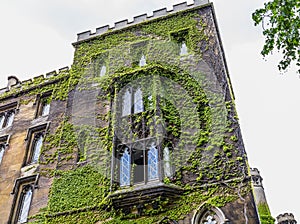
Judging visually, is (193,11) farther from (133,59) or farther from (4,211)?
(4,211)

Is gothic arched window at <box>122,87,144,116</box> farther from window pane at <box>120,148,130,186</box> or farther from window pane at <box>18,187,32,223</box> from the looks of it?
window pane at <box>18,187,32,223</box>

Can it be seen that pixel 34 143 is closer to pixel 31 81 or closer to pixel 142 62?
pixel 31 81

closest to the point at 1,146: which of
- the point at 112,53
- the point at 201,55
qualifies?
the point at 112,53

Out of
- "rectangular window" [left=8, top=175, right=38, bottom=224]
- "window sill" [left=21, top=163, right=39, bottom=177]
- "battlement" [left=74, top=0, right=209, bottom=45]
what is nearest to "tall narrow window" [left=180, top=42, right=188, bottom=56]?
"battlement" [left=74, top=0, right=209, bottom=45]

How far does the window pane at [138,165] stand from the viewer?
12.1 m

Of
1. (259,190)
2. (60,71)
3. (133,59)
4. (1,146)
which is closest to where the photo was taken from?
(133,59)

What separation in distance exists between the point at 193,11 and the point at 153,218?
9687 mm

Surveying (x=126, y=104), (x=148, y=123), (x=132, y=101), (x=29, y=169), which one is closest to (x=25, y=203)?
(x=29, y=169)

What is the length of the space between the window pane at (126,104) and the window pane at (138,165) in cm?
180

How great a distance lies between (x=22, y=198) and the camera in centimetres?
1505

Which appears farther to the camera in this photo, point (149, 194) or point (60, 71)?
point (60, 71)

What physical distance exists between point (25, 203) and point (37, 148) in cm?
258

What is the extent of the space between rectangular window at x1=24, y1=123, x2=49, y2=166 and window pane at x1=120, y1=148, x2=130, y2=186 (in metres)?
4.99

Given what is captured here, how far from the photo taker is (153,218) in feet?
36.8
